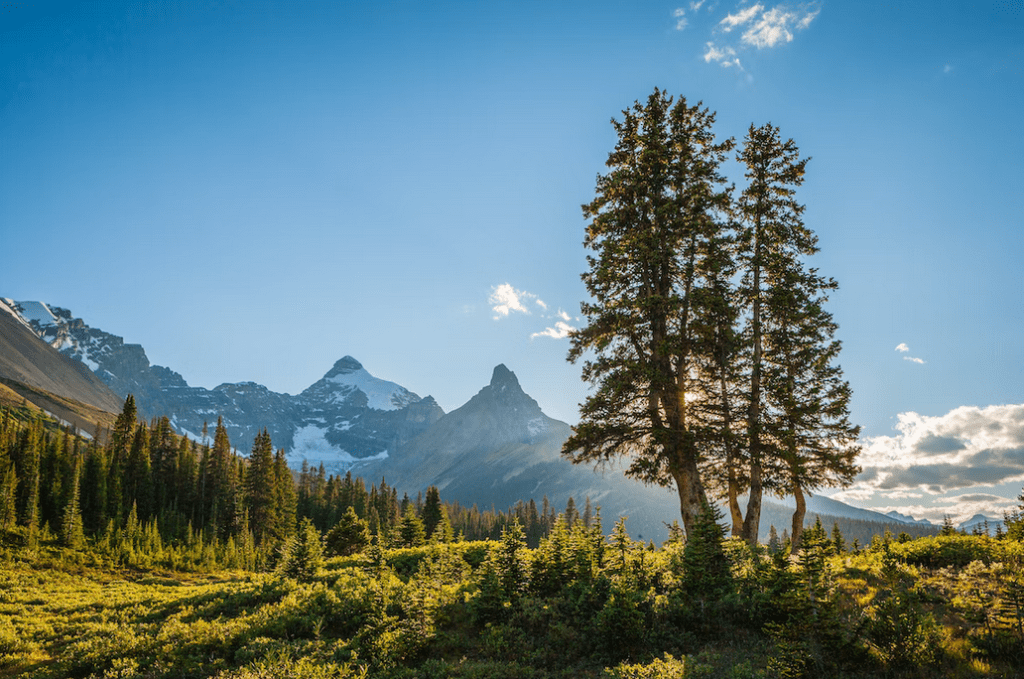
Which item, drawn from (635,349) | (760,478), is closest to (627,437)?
(635,349)

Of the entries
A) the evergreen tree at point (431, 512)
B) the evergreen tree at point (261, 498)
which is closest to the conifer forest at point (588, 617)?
the evergreen tree at point (431, 512)

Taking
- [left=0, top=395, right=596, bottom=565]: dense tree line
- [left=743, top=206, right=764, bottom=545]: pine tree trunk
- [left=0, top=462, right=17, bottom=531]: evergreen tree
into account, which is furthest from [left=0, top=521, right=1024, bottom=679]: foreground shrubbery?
[left=0, top=462, right=17, bottom=531]: evergreen tree

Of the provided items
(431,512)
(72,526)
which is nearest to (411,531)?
(431,512)

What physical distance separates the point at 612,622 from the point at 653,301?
1006 centimetres

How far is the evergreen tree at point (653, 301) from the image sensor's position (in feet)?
56.0

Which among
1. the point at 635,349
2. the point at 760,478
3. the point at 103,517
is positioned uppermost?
the point at 635,349

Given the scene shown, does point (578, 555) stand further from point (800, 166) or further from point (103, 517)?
point (103, 517)

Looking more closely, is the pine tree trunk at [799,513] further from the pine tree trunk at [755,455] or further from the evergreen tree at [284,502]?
the evergreen tree at [284,502]

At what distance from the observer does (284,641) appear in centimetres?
1119

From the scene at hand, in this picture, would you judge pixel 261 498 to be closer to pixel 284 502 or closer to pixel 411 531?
pixel 284 502

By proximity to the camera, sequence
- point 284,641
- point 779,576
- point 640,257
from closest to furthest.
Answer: point 779,576, point 284,641, point 640,257

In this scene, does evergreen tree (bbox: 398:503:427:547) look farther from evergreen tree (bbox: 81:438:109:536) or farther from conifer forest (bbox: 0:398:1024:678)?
evergreen tree (bbox: 81:438:109:536)

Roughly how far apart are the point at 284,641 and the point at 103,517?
75.4 meters

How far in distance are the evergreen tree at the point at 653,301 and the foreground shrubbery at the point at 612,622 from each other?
450 cm
